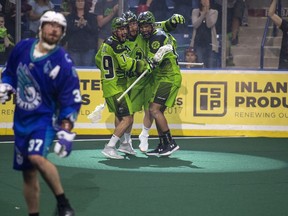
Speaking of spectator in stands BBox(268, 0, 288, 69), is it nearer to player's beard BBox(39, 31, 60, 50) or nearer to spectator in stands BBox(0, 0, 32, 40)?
spectator in stands BBox(0, 0, 32, 40)

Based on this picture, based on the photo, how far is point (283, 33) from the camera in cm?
1584

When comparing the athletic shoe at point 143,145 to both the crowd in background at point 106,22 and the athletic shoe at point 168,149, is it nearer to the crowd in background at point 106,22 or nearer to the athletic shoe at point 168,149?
the athletic shoe at point 168,149

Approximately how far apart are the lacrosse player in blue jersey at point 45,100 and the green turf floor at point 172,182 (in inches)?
46.8

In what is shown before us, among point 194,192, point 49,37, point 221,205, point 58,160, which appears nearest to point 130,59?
point 58,160

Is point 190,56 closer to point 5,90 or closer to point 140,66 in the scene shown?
point 140,66

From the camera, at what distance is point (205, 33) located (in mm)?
15578

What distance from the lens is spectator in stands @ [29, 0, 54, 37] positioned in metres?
15.5

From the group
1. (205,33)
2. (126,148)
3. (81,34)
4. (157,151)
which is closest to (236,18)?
(205,33)

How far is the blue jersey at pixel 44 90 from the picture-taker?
6945 millimetres

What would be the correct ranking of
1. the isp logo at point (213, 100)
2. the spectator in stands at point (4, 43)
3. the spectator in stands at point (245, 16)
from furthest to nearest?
1. the spectator in stands at point (245, 16)
2. the spectator in stands at point (4, 43)
3. the isp logo at point (213, 100)

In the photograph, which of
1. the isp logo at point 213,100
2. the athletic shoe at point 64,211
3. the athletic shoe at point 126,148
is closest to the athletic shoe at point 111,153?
the athletic shoe at point 126,148

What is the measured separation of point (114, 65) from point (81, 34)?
4.03 metres

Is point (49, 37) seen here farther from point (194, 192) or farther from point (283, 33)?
point (283, 33)

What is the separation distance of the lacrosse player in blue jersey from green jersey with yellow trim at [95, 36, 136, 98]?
455 centimetres
